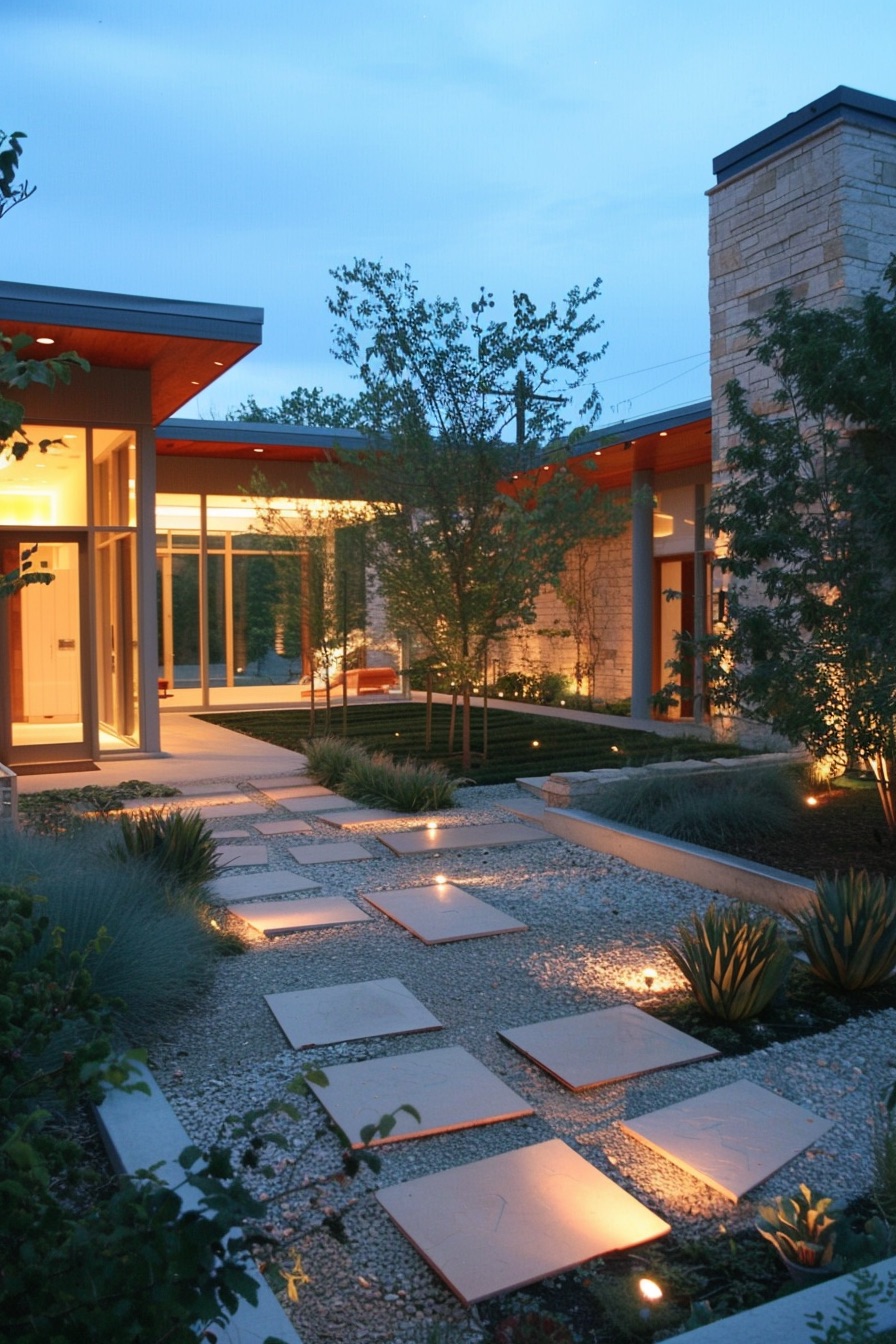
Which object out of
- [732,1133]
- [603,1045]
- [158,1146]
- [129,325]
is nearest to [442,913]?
[603,1045]

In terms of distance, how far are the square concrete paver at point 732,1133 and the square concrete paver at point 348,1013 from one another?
107 cm

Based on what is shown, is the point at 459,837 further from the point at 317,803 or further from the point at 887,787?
the point at 887,787

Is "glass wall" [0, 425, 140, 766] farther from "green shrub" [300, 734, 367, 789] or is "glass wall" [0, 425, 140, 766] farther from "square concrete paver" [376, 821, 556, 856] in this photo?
"square concrete paver" [376, 821, 556, 856]

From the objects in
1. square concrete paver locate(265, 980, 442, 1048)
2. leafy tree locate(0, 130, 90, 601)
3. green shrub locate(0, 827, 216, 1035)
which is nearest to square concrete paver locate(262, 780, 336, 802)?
green shrub locate(0, 827, 216, 1035)

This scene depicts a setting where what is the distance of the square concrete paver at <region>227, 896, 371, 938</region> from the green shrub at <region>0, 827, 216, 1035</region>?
1.27 feet

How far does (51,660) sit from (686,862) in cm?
751

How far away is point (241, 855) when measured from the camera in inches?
275

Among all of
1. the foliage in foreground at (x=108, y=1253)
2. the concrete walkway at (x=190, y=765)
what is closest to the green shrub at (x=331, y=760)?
the concrete walkway at (x=190, y=765)

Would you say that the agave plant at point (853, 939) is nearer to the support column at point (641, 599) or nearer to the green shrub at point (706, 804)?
the green shrub at point (706, 804)

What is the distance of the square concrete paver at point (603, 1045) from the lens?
3699 millimetres

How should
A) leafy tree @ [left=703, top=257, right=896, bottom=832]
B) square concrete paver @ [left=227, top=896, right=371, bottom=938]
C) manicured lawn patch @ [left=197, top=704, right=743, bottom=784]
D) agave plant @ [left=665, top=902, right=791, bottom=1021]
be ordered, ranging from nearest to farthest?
1. agave plant @ [left=665, top=902, right=791, bottom=1021]
2. square concrete paver @ [left=227, top=896, right=371, bottom=938]
3. leafy tree @ [left=703, top=257, right=896, bottom=832]
4. manicured lawn patch @ [left=197, top=704, right=743, bottom=784]

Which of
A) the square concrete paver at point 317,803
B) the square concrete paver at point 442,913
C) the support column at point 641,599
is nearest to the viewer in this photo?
the square concrete paver at point 442,913

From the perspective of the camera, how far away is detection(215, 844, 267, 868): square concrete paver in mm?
6754

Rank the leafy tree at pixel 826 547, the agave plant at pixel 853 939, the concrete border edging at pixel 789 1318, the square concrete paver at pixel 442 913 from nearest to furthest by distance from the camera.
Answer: the concrete border edging at pixel 789 1318 → the agave plant at pixel 853 939 → the square concrete paver at pixel 442 913 → the leafy tree at pixel 826 547
